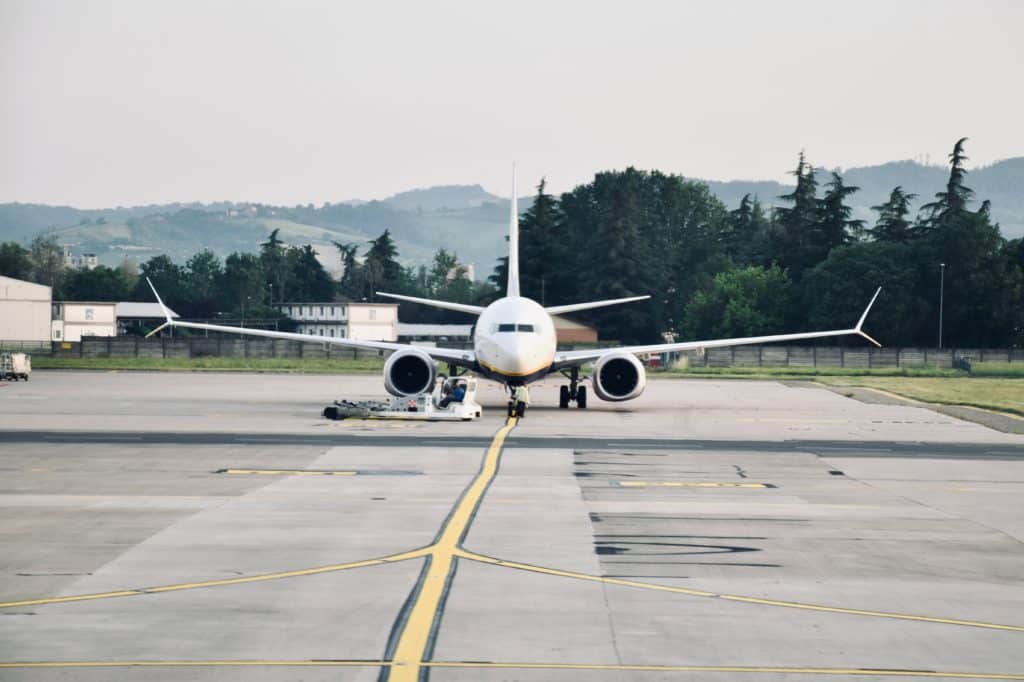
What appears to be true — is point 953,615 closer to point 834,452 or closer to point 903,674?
point 903,674

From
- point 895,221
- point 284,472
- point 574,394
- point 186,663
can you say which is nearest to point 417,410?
point 574,394

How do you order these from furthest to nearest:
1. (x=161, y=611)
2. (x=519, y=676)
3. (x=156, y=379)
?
(x=156, y=379) → (x=161, y=611) → (x=519, y=676)

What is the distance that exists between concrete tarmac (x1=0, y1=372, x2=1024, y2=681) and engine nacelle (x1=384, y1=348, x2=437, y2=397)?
10.8 metres

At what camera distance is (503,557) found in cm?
1791

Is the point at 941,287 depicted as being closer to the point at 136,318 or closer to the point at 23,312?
the point at 23,312

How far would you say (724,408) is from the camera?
53500 mm

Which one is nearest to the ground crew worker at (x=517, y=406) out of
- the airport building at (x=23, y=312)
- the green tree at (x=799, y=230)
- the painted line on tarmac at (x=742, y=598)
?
the painted line on tarmac at (x=742, y=598)

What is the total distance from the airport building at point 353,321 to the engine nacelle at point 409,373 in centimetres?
10719

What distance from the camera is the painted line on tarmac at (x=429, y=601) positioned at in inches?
473

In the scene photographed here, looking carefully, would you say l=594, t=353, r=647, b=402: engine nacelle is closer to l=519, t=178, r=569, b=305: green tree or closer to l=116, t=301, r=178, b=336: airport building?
l=519, t=178, r=569, b=305: green tree

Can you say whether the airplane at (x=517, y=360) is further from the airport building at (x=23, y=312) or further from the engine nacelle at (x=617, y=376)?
the airport building at (x=23, y=312)

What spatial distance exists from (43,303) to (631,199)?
7500cm

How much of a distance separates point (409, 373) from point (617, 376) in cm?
796

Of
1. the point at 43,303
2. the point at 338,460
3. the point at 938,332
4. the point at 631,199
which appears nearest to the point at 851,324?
the point at 938,332
